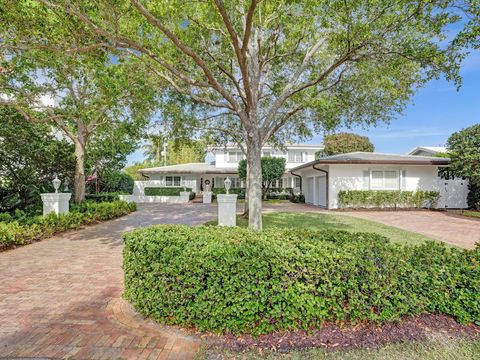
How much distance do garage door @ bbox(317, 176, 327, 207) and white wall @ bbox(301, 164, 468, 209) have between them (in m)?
1.43

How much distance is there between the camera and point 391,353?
2939mm

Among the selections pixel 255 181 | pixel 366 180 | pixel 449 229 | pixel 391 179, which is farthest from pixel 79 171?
pixel 391 179

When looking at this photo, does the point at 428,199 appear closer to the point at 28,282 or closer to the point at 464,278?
the point at 464,278

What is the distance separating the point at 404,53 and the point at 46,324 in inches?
359

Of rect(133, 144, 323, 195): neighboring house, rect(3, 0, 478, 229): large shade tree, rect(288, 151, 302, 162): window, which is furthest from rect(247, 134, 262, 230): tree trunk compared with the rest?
rect(288, 151, 302, 162): window

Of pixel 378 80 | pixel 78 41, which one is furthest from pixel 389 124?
pixel 78 41

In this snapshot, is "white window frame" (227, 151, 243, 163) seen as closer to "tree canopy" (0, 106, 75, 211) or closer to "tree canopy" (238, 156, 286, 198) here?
"tree canopy" (238, 156, 286, 198)

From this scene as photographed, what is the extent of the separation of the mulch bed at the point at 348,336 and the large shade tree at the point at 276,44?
5030mm

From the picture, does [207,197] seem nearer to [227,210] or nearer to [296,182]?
[296,182]

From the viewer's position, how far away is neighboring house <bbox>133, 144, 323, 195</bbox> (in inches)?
1157

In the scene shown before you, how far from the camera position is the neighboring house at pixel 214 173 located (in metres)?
29.4

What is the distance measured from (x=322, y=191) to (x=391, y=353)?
703 inches

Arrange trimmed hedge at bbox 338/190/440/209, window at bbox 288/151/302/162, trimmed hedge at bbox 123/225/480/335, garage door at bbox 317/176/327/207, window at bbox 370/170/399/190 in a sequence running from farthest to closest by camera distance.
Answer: window at bbox 288/151/302/162, garage door at bbox 317/176/327/207, window at bbox 370/170/399/190, trimmed hedge at bbox 338/190/440/209, trimmed hedge at bbox 123/225/480/335

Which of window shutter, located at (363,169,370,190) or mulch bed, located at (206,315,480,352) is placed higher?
window shutter, located at (363,169,370,190)
